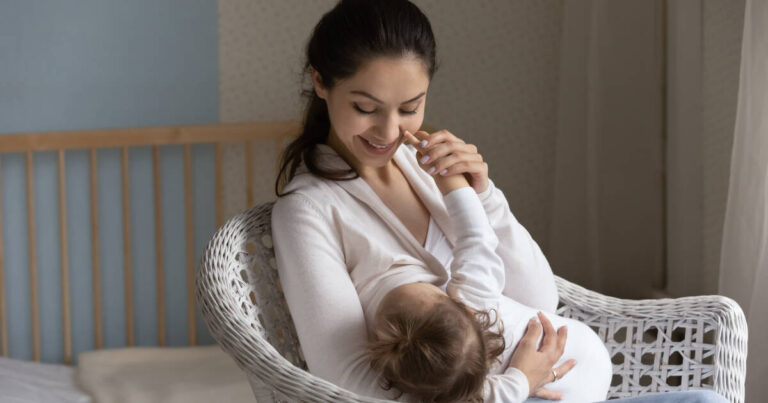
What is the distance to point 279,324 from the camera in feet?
4.60

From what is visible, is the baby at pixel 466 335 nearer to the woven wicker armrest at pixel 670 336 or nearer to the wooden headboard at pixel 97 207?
the woven wicker armrest at pixel 670 336

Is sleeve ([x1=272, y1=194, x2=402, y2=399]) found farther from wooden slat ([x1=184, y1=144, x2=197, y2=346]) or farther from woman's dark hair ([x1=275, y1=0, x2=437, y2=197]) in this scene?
wooden slat ([x1=184, y1=144, x2=197, y2=346])

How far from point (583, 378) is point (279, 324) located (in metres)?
0.47

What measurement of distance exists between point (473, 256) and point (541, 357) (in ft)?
0.58

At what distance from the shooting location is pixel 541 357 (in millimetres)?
1281

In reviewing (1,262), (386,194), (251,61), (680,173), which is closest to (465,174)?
(386,194)

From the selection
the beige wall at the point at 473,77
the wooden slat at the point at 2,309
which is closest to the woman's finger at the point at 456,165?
the beige wall at the point at 473,77

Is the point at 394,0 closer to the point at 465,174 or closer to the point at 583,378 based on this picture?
the point at 465,174

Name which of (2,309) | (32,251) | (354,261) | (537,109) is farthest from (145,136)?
(354,261)

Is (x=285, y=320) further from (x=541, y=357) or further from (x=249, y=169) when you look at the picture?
(x=249, y=169)

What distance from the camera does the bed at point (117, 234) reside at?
245cm

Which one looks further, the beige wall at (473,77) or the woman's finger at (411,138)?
the beige wall at (473,77)

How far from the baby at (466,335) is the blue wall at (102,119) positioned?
1461 mm

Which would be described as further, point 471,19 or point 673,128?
point 471,19
